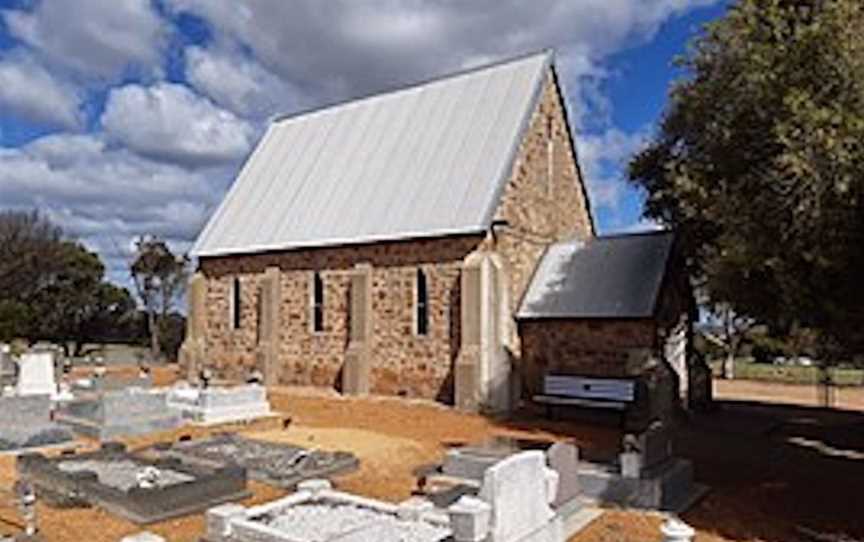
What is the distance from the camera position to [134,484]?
10602mm

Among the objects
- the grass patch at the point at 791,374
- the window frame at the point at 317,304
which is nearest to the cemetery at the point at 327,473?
the window frame at the point at 317,304

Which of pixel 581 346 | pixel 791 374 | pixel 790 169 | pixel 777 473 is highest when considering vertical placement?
pixel 790 169

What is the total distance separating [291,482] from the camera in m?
11.6

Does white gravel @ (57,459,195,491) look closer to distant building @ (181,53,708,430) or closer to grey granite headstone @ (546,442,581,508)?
grey granite headstone @ (546,442,581,508)

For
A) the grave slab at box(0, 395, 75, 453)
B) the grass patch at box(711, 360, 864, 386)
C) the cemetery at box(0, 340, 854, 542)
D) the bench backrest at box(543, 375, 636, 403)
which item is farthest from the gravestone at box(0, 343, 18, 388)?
the grass patch at box(711, 360, 864, 386)

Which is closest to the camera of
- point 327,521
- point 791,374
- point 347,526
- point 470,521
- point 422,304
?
point 470,521

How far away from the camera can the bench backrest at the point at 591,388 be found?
1766 centimetres

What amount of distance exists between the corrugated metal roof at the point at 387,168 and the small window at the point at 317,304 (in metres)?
1.28

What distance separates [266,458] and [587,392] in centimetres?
891

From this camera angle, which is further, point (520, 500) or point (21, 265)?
point (21, 265)

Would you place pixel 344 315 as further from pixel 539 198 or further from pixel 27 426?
pixel 27 426

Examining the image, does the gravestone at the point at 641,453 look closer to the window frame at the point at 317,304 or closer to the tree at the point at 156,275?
the window frame at the point at 317,304

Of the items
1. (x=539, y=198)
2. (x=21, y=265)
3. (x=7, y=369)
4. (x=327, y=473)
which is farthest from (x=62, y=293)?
(x=327, y=473)

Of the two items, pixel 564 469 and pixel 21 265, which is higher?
pixel 21 265
